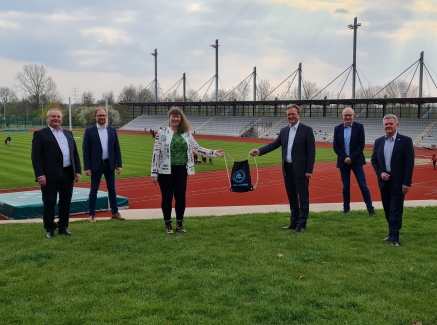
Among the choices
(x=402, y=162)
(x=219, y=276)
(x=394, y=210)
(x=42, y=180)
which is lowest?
(x=219, y=276)

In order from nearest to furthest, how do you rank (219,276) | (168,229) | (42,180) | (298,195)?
(219,276)
(42,180)
(168,229)
(298,195)

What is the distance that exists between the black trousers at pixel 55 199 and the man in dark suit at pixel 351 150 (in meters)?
5.08

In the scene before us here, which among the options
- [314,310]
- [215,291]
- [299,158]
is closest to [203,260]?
[215,291]

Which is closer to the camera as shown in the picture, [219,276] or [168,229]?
[219,276]

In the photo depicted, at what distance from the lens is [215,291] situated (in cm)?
451

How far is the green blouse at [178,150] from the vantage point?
6895 mm

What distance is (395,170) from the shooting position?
21.5 feet

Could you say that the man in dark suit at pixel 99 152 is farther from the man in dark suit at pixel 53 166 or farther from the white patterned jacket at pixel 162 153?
the white patterned jacket at pixel 162 153

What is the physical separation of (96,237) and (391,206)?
4222 millimetres

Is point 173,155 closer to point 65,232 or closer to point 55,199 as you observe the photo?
point 55,199

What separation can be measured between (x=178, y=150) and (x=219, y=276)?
2476mm

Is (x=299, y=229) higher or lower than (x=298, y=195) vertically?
lower

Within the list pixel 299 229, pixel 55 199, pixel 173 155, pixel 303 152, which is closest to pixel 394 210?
pixel 299 229

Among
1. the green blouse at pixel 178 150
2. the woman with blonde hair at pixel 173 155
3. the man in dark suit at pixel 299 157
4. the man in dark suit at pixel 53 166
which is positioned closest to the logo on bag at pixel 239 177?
the man in dark suit at pixel 299 157
